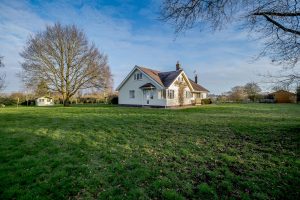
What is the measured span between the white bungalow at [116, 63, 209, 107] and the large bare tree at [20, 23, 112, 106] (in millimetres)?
4149

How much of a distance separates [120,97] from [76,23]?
13866 mm

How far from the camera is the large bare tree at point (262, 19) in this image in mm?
4035

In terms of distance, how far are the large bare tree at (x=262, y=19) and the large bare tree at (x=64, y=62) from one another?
24.4 m

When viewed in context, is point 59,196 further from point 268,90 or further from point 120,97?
point 120,97

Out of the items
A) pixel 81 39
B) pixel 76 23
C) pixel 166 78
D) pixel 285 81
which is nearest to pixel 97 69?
pixel 81 39

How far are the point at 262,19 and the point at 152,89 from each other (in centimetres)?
1846

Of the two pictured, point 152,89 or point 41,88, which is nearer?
point 152,89

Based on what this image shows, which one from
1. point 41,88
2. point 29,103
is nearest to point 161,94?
point 41,88

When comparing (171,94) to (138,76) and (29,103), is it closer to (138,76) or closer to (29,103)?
(138,76)

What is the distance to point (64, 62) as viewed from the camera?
1017 inches

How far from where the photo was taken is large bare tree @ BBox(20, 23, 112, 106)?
23.8 metres

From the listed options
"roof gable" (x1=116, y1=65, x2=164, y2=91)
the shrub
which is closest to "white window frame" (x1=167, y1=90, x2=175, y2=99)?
"roof gable" (x1=116, y1=65, x2=164, y2=91)

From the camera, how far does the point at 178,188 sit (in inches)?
133

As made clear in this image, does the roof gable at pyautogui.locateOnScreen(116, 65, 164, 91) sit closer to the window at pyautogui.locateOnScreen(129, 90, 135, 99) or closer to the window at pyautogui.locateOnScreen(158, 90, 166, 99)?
the window at pyautogui.locateOnScreen(158, 90, 166, 99)
